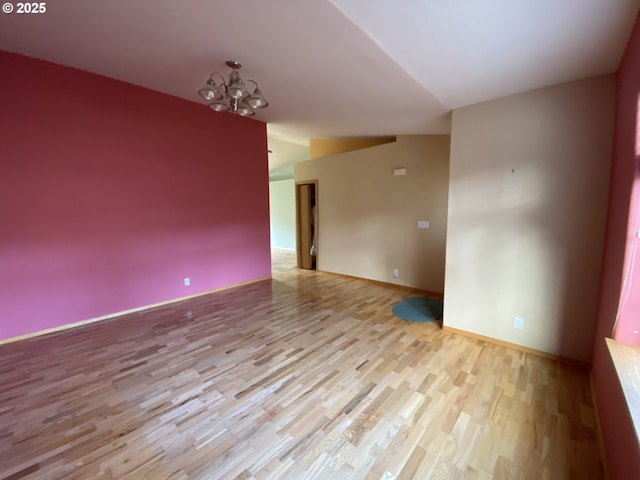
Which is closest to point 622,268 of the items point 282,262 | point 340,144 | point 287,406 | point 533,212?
point 533,212

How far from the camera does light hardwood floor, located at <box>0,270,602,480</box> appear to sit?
1.47 metres

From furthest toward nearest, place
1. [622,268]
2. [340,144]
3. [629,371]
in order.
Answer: [340,144] < [622,268] < [629,371]

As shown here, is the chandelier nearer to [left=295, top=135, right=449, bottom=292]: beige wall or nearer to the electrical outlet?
[left=295, top=135, right=449, bottom=292]: beige wall

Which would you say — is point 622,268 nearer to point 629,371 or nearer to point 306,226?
point 629,371

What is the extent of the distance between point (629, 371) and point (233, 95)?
3.21m

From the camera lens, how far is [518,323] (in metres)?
2.64

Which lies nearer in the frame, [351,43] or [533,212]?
[351,43]

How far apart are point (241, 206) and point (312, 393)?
3.48m

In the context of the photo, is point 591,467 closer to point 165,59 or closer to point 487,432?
point 487,432

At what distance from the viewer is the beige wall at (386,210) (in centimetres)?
426

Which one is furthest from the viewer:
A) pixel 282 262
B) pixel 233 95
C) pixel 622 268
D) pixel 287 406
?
pixel 282 262

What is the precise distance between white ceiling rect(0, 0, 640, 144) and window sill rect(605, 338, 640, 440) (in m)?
1.86

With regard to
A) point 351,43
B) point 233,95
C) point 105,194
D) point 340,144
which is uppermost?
point 340,144

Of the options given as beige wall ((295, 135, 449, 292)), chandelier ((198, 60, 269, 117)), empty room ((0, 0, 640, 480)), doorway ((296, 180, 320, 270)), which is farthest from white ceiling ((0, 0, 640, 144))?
doorway ((296, 180, 320, 270))
